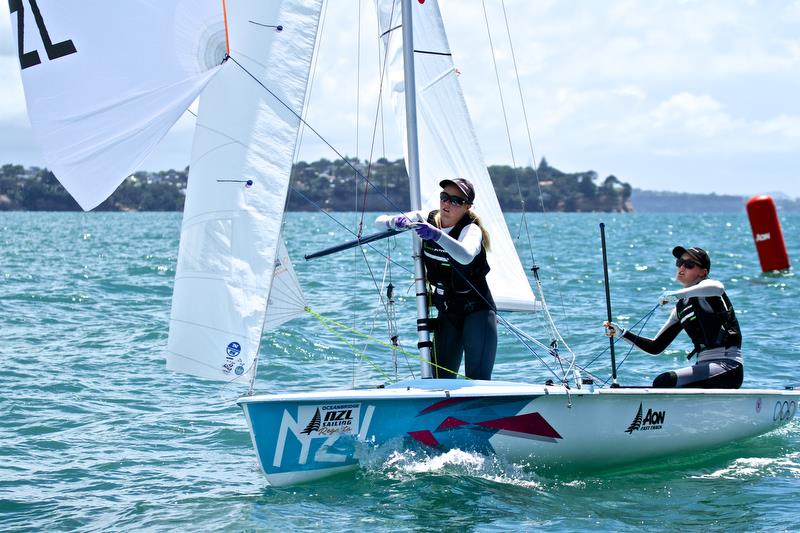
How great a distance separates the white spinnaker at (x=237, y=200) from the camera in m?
5.57

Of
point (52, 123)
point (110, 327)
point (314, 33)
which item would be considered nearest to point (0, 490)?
point (52, 123)

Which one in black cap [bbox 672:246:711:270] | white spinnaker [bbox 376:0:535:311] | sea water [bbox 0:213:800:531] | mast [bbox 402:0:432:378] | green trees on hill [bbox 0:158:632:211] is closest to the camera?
sea water [bbox 0:213:800:531]

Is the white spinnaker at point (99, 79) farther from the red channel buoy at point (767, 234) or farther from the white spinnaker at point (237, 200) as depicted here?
the red channel buoy at point (767, 234)

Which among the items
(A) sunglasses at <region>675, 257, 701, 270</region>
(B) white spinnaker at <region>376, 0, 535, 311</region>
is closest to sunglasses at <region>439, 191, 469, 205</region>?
(B) white spinnaker at <region>376, 0, 535, 311</region>

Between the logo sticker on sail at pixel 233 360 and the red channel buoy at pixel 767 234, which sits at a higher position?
the red channel buoy at pixel 767 234

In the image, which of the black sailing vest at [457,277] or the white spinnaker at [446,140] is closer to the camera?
the black sailing vest at [457,277]

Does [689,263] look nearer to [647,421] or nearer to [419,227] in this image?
[647,421]

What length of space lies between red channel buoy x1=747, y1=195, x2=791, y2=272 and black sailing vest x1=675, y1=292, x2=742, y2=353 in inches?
512

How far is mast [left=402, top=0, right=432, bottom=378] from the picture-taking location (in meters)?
6.22

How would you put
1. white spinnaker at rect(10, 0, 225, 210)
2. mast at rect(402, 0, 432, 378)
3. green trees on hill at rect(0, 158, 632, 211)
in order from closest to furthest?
1. white spinnaker at rect(10, 0, 225, 210)
2. mast at rect(402, 0, 432, 378)
3. green trees on hill at rect(0, 158, 632, 211)

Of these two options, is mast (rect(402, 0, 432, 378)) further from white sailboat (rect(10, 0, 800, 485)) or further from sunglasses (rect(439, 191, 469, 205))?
sunglasses (rect(439, 191, 469, 205))

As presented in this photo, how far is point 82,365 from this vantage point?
963 centimetres

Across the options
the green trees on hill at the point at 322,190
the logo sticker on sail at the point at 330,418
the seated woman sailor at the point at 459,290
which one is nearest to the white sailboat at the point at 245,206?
the logo sticker on sail at the point at 330,418

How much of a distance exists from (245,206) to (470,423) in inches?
69.4
